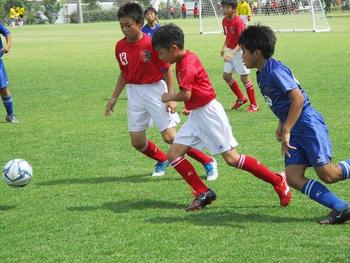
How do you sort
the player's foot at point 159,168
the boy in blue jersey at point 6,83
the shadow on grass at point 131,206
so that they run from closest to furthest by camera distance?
the shadow on grass at point 131,206
the player's foot at point 159,168
the boy in blue jersey at point 6,83

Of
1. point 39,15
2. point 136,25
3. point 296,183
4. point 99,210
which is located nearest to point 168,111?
point 136,25

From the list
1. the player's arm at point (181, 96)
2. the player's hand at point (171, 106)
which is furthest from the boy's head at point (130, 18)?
the player's arm at point (181, 96)

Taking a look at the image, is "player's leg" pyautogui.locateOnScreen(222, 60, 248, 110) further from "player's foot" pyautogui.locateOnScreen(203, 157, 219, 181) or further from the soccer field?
"player's foot" pyautogui.locateOnScreen(203, 157, 219, 181)

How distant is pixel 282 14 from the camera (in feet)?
121

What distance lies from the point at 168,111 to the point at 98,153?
2.15 metres

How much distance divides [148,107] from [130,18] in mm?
921

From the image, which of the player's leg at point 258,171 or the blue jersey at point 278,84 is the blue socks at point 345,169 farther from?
the player's leg at point 258,171

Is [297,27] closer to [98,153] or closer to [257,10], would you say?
[257,10]

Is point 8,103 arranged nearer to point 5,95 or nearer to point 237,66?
point 5,95

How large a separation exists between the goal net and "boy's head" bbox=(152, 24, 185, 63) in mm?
30014

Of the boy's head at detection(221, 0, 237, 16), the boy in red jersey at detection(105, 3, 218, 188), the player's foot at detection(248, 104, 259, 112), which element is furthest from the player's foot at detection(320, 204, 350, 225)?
the boy's head at detection(221, 0, 237, 16)

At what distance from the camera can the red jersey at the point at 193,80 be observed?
564 cm

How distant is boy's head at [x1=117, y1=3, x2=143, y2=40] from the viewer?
21.3ft

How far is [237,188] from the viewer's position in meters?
6.60
